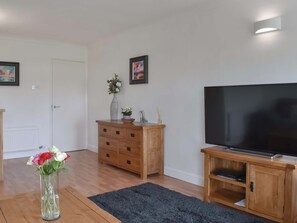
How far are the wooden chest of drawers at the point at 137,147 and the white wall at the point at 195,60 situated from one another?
152mm

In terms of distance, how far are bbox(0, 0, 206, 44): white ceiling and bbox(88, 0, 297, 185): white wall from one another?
0.27 metres

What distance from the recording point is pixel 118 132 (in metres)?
4.50

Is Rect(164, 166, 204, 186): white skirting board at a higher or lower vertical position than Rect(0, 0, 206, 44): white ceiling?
lower

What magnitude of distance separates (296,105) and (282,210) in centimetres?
94

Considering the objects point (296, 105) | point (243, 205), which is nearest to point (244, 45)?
point (296, 105)

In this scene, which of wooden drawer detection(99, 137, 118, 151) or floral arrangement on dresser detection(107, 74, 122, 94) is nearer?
wooden drawer detection(99, 137, 118, 151)

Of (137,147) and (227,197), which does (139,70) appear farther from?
(227,197)

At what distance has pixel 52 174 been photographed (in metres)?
1.72

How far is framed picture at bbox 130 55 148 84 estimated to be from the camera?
15.0ft

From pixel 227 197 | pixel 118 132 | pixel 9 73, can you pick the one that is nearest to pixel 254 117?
pixel 227 197

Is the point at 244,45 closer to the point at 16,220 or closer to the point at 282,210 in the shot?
the point at 282,210

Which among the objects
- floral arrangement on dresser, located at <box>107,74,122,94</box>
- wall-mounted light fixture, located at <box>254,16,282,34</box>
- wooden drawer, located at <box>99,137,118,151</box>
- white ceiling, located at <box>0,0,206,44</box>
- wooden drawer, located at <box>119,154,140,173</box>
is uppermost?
white ceiling, located at <box>0,0,206,44</box>

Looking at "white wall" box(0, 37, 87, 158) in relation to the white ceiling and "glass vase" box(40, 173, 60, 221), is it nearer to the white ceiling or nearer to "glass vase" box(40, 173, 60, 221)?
the white ceiling

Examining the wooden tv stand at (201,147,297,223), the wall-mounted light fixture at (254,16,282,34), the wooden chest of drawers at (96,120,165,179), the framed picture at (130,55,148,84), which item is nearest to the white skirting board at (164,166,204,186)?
the wooden chest of drawers at (96,120,165,179)
